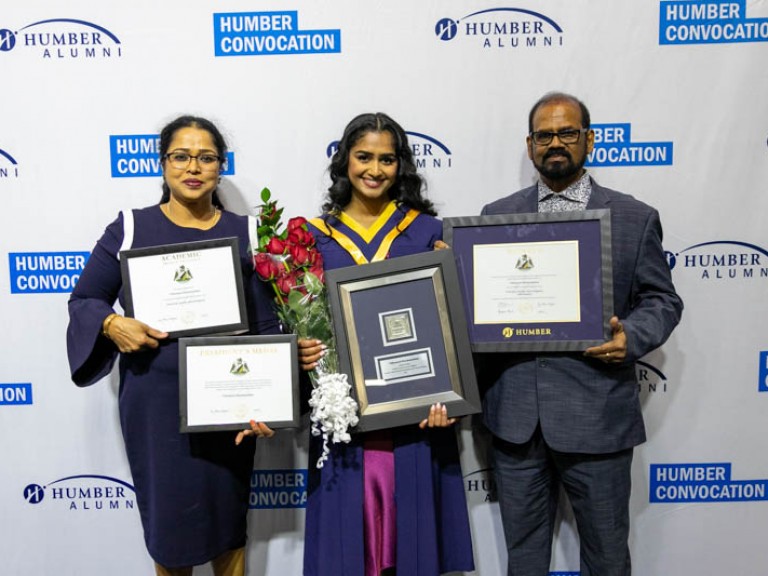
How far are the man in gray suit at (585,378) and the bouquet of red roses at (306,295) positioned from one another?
21.2 inches

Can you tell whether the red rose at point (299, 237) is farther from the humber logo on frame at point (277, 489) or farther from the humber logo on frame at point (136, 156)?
the humber logo on frame at point (277, 489)

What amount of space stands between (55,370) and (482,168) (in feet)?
5.91

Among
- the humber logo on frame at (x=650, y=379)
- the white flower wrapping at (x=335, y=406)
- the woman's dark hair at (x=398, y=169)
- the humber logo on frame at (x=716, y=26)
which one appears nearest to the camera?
the white flower wrapping at (x=335, y=406)

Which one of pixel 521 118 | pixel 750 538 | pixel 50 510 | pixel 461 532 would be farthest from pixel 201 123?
pixel 750 538

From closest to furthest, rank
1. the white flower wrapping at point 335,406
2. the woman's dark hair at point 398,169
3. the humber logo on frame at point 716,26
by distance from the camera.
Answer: the white flower wrapping at point 335,406 → the woman's dark hair at point 398,169 → the humber logo on frame at point 716,26

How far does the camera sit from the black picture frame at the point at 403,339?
5.33 ft

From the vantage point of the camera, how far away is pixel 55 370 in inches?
91.7

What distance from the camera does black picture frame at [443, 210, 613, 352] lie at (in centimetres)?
162

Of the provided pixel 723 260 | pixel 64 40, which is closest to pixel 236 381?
pixel 64 40

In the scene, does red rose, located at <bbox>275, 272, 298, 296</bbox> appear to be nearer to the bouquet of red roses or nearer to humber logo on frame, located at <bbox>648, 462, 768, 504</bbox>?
the bouquet of red roses

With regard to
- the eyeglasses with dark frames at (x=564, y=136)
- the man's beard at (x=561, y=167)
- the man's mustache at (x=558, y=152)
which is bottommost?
the man's beard at (x=561, y=167)

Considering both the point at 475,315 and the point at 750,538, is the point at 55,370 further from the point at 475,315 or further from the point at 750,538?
the point at 750,538

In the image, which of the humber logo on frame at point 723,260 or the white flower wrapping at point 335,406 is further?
the humber logo on frame at point 723,260

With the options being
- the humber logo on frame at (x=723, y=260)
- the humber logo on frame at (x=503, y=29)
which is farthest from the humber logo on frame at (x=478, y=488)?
the humber logo on frame at (x=503, y=29)
